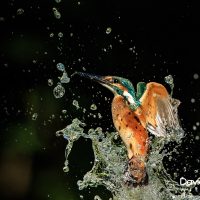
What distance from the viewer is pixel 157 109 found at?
1382 millimetres

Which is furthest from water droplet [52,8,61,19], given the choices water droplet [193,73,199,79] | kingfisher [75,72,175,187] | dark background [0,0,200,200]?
kingfisher [75,72,175,187]

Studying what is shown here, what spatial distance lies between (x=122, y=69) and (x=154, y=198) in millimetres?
745

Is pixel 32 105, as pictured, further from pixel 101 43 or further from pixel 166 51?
pixel 166 51

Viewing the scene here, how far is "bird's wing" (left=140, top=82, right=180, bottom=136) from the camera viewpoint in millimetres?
1366

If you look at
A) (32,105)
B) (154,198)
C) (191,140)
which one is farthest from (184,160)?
(154,198)

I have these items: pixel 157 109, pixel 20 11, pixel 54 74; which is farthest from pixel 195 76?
pixel 157 109

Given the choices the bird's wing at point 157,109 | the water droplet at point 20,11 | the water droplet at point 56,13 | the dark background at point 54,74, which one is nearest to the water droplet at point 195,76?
the dark background at point 54,74

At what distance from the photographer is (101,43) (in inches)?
84.3

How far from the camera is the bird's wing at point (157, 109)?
4.48ft

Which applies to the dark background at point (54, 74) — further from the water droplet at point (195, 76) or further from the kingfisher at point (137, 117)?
Answer: the kingfisher at point (137, 117)

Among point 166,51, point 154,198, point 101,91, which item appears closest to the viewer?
point 154,198

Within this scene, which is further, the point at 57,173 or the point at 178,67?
the point at 178,67

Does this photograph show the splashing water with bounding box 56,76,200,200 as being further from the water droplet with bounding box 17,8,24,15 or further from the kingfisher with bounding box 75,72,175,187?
the water droplet with bounding box 17,8,24,15

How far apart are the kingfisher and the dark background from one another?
67 cm
